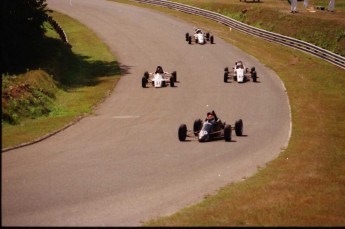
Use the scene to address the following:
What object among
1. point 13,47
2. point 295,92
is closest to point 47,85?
point 13,47

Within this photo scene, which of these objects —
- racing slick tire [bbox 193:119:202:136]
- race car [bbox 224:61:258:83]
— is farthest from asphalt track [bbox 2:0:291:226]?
racing slick tire [bbox 193:119:202:136]

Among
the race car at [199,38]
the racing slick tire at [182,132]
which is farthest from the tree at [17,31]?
the race car at [199,38]

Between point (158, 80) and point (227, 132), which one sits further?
point (158, 80)

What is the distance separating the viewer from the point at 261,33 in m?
53.3

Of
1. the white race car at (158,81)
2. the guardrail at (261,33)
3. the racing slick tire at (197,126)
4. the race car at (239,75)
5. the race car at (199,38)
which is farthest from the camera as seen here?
the race car at (199,38)

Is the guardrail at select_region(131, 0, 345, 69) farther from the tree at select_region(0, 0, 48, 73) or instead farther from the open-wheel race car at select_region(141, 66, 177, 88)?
the tree at select_region(0, 0, 48, 73)

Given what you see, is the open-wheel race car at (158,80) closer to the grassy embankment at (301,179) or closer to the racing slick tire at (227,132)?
the grassy embankment at (301,179)

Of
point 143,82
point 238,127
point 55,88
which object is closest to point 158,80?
point 143,82

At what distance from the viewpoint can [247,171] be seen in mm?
19625

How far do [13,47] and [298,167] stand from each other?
20.2 m

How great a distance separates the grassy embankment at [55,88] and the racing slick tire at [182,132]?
5.74 meters

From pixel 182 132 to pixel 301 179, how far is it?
230 inches

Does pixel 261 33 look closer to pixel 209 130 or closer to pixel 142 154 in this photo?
pixel 209 130

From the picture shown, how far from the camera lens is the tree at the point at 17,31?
32.3 metres
